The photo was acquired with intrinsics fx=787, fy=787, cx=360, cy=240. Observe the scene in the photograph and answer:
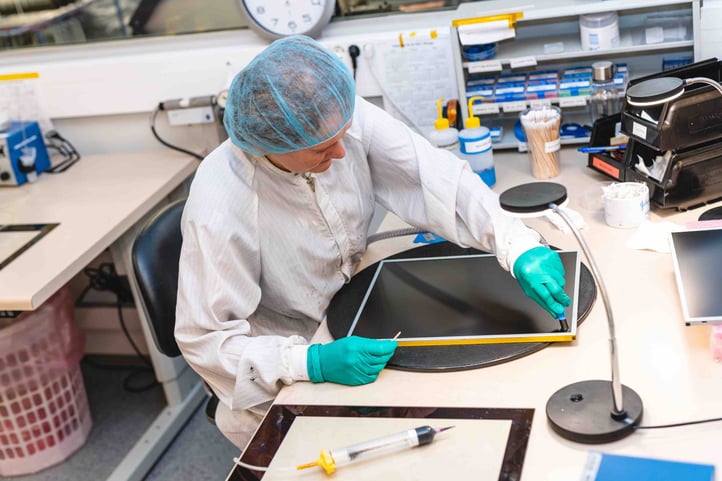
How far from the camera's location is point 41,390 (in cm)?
229

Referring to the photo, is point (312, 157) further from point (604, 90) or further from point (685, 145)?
point (604, 90)

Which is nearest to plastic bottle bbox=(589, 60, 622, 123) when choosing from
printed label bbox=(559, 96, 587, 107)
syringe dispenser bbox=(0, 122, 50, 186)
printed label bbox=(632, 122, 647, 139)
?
printed label bbox=(559, 96, 587, 107)

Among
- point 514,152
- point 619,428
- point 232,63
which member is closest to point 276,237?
point 619,428

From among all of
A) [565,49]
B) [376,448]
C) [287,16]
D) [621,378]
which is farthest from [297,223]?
[287,16]

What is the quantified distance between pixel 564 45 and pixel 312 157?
3.07 ft

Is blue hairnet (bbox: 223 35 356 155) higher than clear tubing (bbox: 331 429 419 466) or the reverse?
higher

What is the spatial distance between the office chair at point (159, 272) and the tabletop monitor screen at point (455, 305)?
426 millimetres

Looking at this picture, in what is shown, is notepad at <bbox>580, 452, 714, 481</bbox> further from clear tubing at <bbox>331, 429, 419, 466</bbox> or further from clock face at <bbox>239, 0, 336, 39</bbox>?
clock face at <bbox>239, 0, 336, 39</bbox>

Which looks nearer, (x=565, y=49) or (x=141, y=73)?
(x=565, y=49)

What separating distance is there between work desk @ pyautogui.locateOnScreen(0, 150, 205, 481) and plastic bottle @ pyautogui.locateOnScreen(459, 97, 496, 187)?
923 millimetres

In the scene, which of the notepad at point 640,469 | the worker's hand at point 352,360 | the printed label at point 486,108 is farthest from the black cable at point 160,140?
the notepad at point 640,469

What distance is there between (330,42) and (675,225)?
1168 millimetres

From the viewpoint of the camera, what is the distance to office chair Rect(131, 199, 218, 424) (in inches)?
63.0

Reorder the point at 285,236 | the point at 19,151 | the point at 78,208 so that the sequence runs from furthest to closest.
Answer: the point at 19,151 → the point at 78,208 → the point at 285,236
